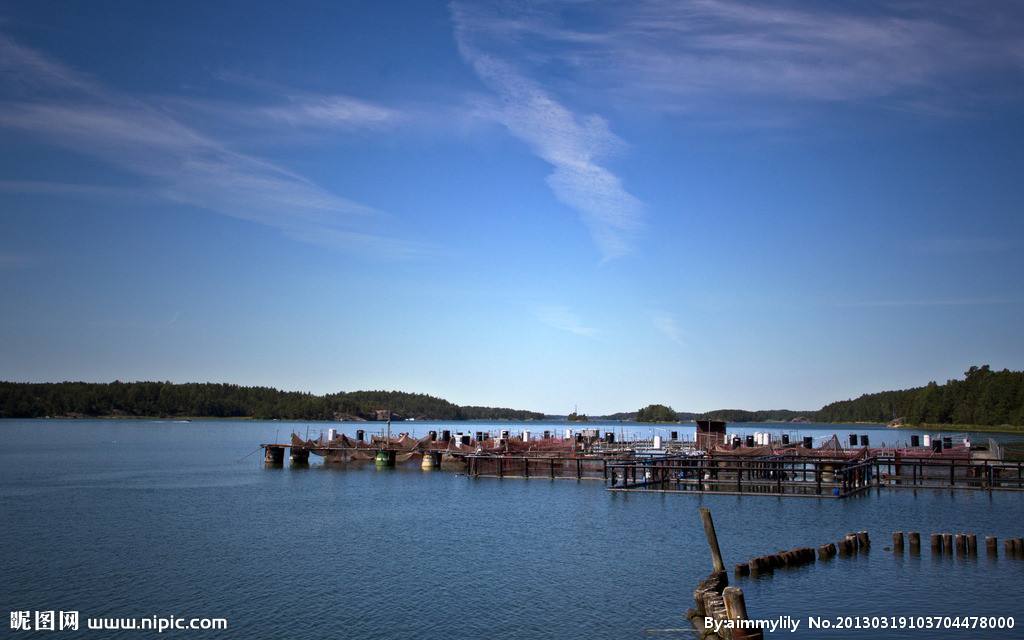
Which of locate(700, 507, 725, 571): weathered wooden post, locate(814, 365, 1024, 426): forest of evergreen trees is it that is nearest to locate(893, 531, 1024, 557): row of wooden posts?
locate(700, 507, 725, 571): weathered wooden post

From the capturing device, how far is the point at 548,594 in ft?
83.9

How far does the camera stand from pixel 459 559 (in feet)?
103

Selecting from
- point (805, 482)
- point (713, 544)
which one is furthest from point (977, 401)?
point (713, 544)

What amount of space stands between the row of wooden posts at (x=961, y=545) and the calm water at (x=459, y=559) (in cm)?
84

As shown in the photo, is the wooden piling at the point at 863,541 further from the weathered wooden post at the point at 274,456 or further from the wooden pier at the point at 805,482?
the weathered wooden post at the point at 274,456

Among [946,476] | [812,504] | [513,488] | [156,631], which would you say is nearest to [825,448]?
[946,476]

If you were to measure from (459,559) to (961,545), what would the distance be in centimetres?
1934

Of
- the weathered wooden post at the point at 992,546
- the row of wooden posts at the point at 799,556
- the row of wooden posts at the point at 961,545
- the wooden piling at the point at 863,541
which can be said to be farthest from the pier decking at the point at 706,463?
the weathered wooden post at the point at 992,546

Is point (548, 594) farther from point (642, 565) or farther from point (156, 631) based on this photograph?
point (156, 631)

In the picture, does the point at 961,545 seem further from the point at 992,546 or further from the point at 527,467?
the point at 527,467

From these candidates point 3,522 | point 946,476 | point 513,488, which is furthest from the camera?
point 946,476

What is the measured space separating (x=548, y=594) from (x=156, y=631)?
37.8ft

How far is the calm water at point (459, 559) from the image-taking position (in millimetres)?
23297

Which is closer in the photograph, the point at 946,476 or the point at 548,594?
the point at 548,594
